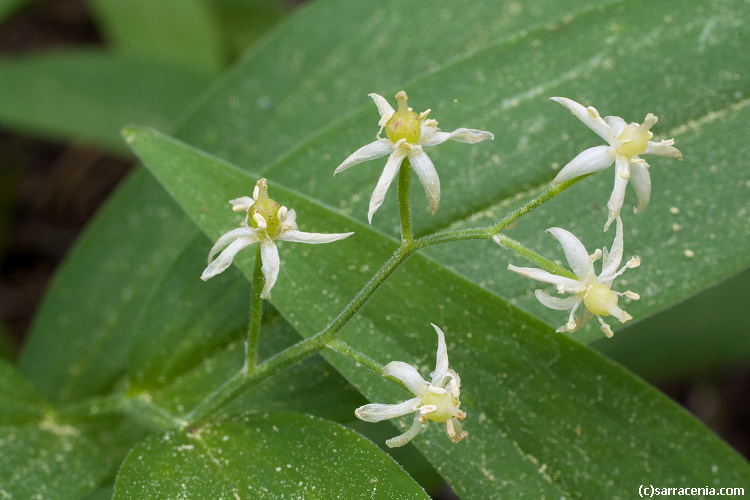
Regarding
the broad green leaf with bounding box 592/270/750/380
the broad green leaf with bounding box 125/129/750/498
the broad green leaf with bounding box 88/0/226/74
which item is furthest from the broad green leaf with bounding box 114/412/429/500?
the broad green leaf with bounding box 88/0/226/74

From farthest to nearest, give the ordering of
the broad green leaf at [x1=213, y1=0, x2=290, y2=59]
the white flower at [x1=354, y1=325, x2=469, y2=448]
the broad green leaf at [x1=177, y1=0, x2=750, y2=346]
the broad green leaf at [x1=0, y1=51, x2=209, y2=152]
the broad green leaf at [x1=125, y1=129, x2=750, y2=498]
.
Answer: the broad green leaf at [x1=213, y1=0, x2=290, y2=59] < the broad green leaf at [x1=0, y1=51, x2=209, y2=152] < the broad green leaf at [x1=177, y1=0, x2=750, y2=346] < the broad green leaf at [x1=125, y1=129, x2=750, y2=498] < the white flower at [x1=354, y1=325, x2=469, y2=448]

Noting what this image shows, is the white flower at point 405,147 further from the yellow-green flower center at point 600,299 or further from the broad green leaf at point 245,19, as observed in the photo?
the broad green leaf at point 245,19

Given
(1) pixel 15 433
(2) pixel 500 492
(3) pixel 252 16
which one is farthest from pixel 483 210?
(3) pixel 252 16

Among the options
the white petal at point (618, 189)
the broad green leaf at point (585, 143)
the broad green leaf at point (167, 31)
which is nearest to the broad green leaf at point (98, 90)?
the broad green leaf at point (167, 31)

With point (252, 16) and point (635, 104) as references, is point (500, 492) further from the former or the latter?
point (252, 16)

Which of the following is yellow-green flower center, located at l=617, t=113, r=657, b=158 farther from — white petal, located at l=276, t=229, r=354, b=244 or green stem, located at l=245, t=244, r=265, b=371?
green stem, located at l=245, t=244, r=265, b=371

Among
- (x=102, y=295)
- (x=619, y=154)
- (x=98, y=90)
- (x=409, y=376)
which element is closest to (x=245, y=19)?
(x=98, y=90)
